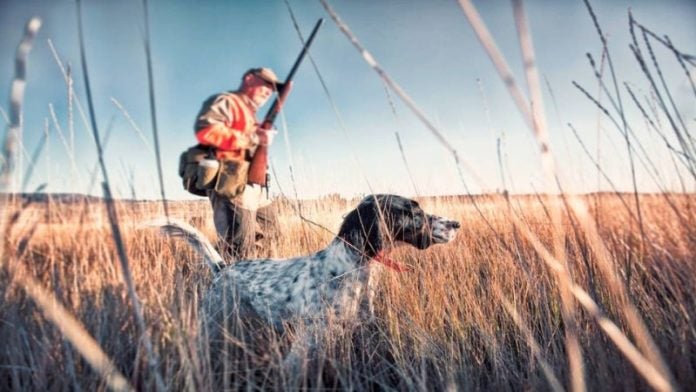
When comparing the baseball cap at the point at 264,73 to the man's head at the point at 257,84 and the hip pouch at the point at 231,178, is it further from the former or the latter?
the hip pouch at the point at 231,178

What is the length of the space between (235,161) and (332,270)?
1963 millimetres

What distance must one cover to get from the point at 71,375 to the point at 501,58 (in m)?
1.41

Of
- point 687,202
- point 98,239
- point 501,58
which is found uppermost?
point 501,58

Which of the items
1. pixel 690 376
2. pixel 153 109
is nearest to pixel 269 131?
pixel 153 109

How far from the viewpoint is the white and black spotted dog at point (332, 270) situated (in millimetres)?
2285

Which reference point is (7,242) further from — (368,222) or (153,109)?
(368,222)

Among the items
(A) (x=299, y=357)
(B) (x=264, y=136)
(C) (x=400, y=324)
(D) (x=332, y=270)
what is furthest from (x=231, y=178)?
(A) (x=299, y=357)

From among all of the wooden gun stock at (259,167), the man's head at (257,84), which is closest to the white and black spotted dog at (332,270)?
the wooden gun stock at (259,167)

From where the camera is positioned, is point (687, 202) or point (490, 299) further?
point (490, 299)

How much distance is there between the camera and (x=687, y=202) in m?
1.17

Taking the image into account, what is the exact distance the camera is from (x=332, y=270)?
2.44 meters

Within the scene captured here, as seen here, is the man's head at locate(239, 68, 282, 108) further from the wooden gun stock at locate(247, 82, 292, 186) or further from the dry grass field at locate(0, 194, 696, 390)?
the dry grass field at locate(0, 194, 696, 390)

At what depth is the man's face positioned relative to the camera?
434 cm

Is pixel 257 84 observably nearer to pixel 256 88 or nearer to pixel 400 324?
pixel 256 88
